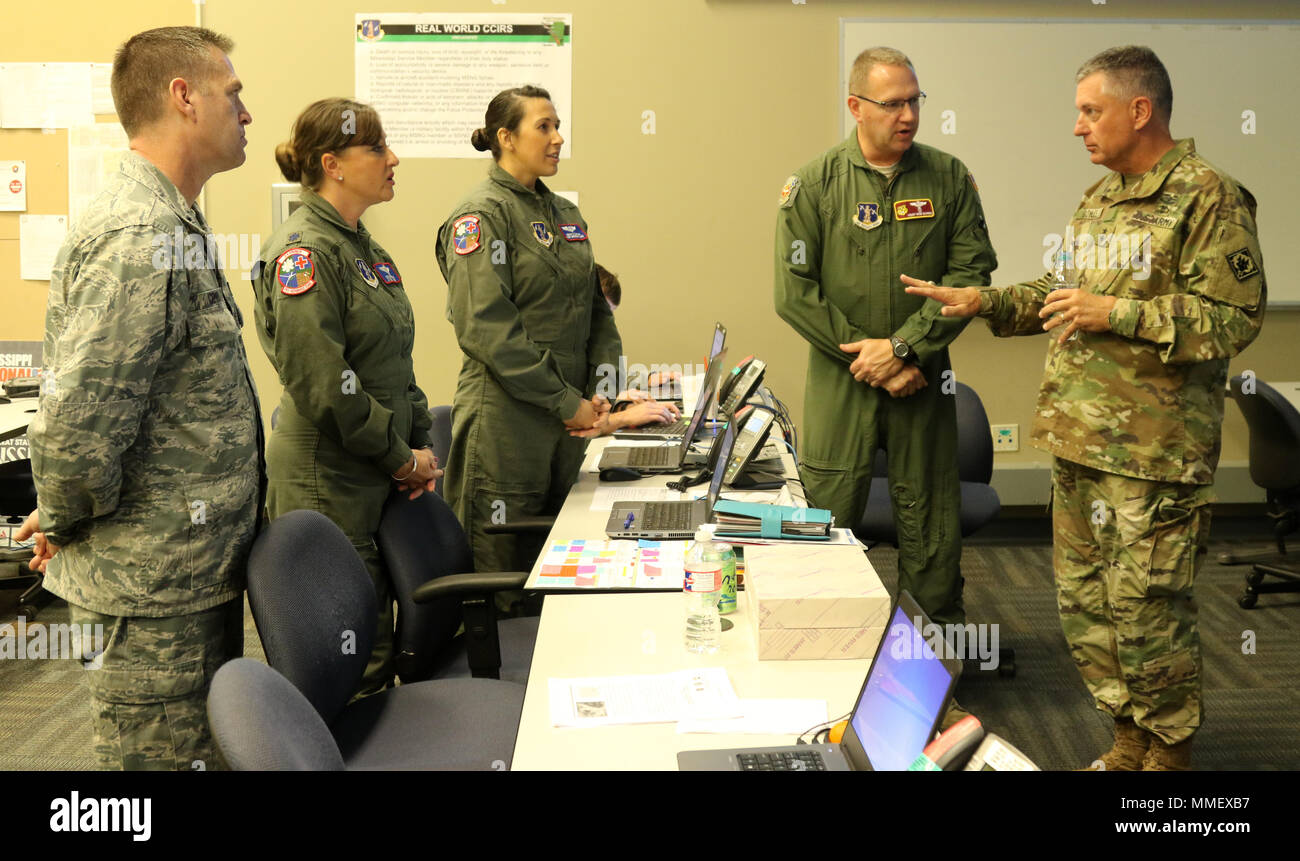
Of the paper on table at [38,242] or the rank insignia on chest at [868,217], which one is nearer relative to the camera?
the rank insignia on chest at [868,217]

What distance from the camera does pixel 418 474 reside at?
255 centimetres

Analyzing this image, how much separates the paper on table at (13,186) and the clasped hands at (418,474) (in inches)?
126

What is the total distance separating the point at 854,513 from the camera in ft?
10.4

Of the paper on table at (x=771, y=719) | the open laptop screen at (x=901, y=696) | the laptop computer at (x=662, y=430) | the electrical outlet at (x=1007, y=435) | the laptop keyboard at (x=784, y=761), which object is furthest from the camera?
the electrical outlet at (x=1007, y=435)

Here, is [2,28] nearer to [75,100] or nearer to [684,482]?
[75,100]

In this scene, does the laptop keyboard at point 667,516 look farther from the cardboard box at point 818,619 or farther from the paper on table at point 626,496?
the cardboard box at point 818,619

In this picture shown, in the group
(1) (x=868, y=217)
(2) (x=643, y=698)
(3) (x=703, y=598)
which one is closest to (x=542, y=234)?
(1) (x=868, y=217)

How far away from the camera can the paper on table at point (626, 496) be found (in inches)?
108

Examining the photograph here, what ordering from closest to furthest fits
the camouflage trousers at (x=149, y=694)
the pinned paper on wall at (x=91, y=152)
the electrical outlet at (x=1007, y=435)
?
the camouflage trousers at (x=149, y=694)
the pinned paper on wall at (x=91, y=152)
the electrical outlet at (x=1007, y=435)

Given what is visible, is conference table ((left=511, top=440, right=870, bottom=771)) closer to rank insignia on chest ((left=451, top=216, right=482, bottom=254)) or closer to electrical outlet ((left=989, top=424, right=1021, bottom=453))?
rank insignia on chest ((left=451, top=216, right=482, bottom=254))

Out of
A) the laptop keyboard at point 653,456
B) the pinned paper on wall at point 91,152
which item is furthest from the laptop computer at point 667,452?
the pinned paper on wall at point 91,152

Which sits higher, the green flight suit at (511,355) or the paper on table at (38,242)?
the paper on table at (38,242)

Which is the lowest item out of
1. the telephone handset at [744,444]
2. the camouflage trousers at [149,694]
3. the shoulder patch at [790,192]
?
the camouflage trousers at [149,694]
